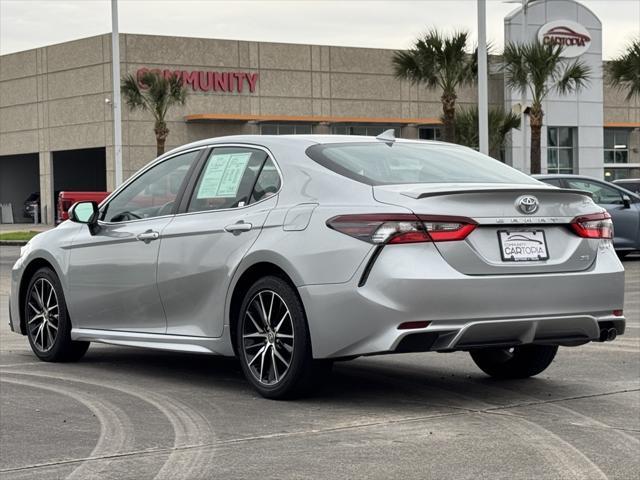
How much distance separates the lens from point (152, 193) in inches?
345

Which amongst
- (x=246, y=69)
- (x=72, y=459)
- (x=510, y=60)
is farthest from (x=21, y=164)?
(x=72, y=459)

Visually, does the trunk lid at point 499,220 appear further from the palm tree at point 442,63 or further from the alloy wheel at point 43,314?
the palm tree at point 442,63

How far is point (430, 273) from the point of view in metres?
6.80

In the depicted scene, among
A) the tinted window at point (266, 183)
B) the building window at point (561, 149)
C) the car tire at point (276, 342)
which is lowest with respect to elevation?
the car tire at point (276, 342)

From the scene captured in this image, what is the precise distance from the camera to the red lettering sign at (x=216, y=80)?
5522cm

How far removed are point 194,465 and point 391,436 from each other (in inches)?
43.4

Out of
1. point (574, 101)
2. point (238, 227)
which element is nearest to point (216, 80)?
point (574, 101)

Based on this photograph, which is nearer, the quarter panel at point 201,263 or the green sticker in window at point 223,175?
the quarter panel at point 201,263

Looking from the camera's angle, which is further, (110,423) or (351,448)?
(110,423)

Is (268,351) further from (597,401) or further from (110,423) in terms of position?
(597,401)

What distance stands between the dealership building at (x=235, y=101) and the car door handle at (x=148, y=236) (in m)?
45.6

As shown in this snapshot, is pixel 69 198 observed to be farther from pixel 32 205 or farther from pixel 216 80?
pixel 32 205

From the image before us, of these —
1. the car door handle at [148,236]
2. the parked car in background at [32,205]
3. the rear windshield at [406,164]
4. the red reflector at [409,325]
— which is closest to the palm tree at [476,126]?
the parked car in background at [32,205]

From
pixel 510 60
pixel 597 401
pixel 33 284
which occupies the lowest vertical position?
pixel 597 401
